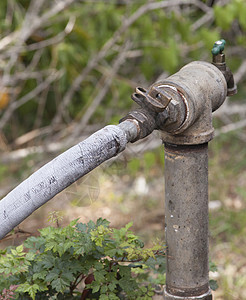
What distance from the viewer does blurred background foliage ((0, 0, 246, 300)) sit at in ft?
9.95

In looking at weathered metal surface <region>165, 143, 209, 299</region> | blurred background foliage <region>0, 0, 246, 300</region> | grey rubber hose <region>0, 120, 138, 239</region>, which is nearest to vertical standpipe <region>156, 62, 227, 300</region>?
weathered metal surface <region>165, 143, 209, 299</region>

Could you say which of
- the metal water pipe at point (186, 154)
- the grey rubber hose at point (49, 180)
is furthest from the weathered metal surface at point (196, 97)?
the grey rubber hose at point (49, 180)

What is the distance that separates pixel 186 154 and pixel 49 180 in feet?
1.20

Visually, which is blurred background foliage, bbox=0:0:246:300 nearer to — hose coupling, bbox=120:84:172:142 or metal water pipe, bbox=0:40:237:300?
metal water pipe, bbox=0:40:237:300

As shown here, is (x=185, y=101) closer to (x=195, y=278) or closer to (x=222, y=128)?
(x=195, y=278)

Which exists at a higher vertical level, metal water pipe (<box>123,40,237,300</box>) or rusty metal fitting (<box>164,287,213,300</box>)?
metal water pipe (<box>123,40,237,300</box>)

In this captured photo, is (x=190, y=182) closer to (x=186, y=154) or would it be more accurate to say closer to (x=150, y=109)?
(x=186, y=154)

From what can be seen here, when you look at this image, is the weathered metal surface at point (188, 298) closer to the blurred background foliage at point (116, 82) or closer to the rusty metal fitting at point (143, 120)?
the rusty metal fitting at point (143, 120)

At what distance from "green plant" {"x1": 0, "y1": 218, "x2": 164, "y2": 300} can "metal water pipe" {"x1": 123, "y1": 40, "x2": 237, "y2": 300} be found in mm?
77

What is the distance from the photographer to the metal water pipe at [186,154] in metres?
1.12

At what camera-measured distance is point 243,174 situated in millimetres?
3551

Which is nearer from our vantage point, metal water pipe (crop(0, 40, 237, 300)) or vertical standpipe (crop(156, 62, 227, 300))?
metal water pipe (crop(0, 40, 237, 300))

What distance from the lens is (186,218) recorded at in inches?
48.0

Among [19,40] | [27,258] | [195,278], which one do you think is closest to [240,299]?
[195,278]
